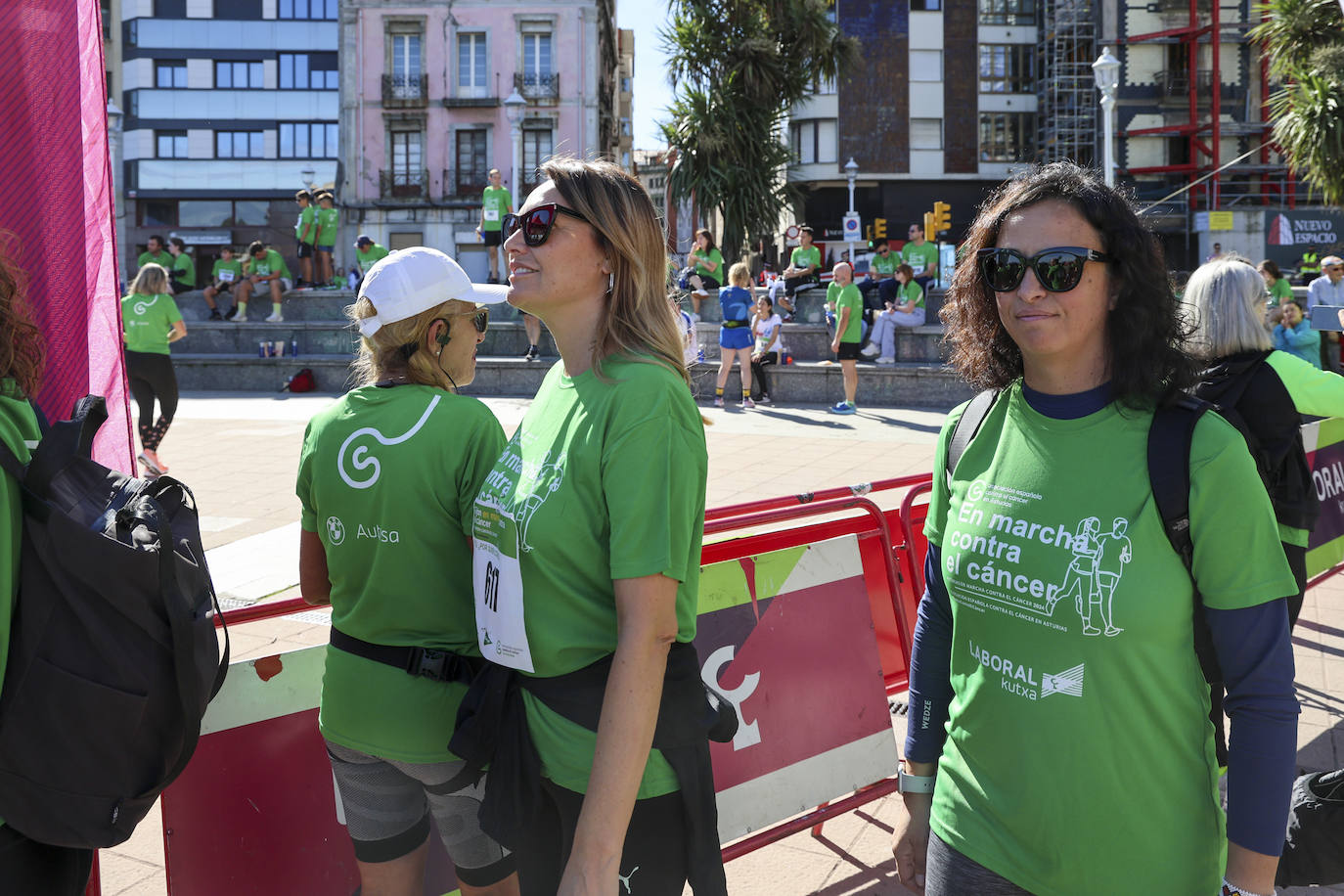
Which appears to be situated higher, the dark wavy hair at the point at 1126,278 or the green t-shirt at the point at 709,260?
the green t-shirt at the point at 709,260

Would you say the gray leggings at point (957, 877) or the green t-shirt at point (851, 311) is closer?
the gray leggings at point (957, 877)

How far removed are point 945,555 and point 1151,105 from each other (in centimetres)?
4666

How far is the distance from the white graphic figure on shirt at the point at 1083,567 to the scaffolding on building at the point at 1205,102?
43.7 metres

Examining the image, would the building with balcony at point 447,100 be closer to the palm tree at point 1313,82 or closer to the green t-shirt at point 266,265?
the green t-shirt at point 266,265

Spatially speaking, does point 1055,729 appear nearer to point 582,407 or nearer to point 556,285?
point 582,407

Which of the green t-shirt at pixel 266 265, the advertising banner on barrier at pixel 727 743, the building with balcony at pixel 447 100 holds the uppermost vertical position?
the building with balcony at pixel 447 100

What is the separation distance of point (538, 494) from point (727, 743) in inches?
66.1

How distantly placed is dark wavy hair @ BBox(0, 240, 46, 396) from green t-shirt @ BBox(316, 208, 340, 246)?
21504 millimetres

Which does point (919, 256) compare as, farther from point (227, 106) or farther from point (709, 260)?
point (227, 106)

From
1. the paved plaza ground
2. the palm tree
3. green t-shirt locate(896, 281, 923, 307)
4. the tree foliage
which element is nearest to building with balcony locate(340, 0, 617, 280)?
the tree foliage

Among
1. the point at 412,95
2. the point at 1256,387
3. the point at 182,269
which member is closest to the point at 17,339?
the point at 1256,387

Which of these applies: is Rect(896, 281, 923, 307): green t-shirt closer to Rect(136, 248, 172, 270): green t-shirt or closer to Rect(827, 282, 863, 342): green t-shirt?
Rect(827, 282, 863, 342): green t-shirt

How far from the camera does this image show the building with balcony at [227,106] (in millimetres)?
53812

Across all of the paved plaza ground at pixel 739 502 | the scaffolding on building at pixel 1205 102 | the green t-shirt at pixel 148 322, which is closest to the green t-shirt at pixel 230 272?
the paved plaza ground at pixel 739 502
